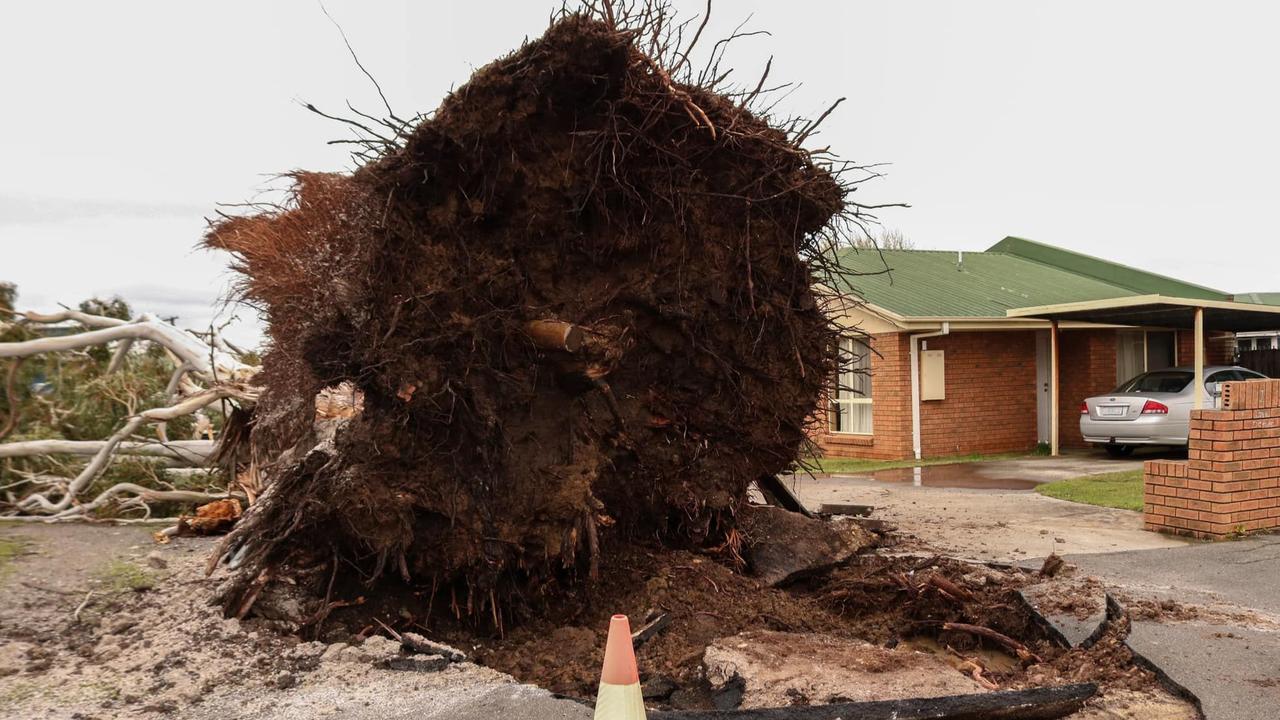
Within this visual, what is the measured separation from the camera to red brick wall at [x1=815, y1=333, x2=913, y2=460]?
17.4m

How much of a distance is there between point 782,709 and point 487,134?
3331 millimetres

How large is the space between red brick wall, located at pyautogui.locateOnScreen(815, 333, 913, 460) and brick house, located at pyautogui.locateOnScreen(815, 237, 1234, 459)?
0.07ft

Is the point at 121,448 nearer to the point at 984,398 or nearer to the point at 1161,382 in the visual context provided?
the point at 984,398

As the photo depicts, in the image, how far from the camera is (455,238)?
16.5ft

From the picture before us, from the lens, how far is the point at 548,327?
16.7 feet

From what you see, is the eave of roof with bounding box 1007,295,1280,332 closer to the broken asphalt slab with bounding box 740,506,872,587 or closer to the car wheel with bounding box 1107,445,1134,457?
the car wheel with bounding box 1107,445,1134,457

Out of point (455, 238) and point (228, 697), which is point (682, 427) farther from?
point (228, 697)

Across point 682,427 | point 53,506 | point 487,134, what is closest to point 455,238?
point 487,134

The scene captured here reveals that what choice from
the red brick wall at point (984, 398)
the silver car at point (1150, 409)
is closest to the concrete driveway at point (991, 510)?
the silver car at point (1150, 409)

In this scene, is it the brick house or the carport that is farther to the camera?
the brick house

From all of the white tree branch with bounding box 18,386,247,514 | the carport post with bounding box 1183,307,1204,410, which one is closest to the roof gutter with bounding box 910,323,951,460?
the carport post with bounding box 1183,307,1204,410

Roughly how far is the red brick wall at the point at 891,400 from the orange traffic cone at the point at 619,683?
14.3 meters

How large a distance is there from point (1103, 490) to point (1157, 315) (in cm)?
680

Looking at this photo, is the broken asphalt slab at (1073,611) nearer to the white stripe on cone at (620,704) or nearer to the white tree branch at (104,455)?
the white stripe on cone at (620,704)
